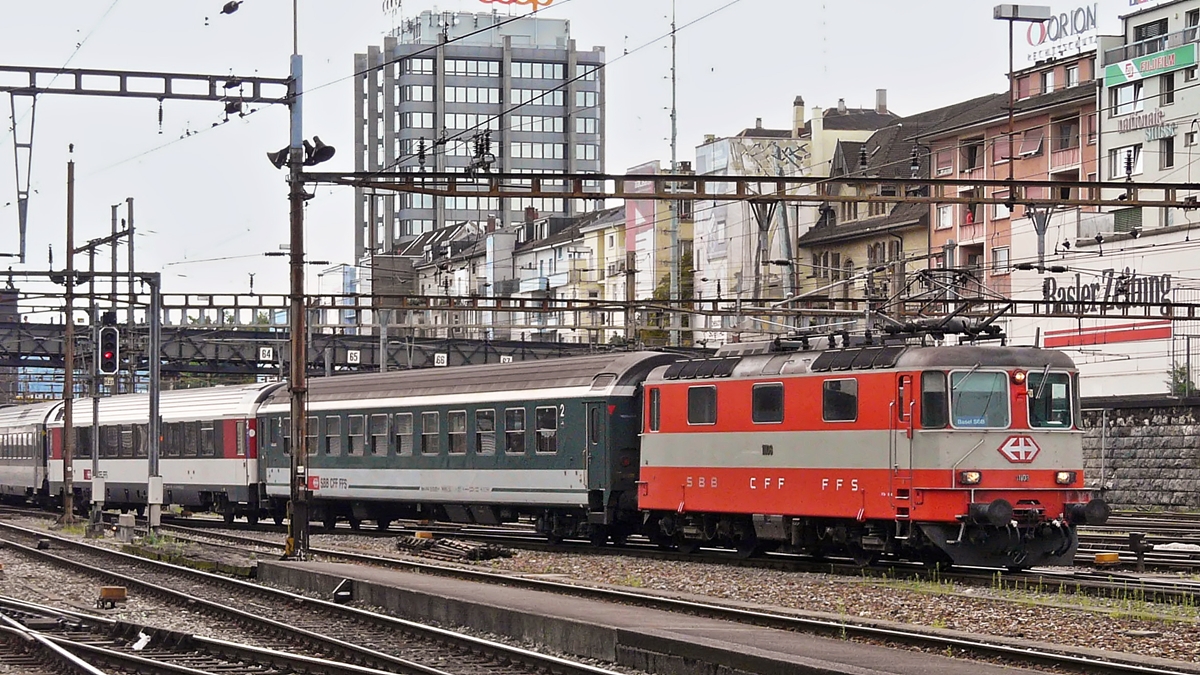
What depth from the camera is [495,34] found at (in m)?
157

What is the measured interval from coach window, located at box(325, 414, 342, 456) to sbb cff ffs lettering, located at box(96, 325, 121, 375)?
473 cm

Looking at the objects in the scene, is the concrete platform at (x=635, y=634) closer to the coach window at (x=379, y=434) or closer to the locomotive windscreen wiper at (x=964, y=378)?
the locomotive windscreen wiper at (x=964, y=378)

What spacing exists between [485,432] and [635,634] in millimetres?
17579

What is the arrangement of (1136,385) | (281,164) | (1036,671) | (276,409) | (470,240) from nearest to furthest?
(1036,671) < (281,164) < (276,409) < (1136,385) < (470,240)

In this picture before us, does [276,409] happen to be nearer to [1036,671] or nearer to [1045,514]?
[1045,514]

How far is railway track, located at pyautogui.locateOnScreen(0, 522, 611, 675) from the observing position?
606 inches

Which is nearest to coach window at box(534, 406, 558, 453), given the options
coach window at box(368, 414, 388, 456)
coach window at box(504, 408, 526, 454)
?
coach window at box(504, 408, 526, 454)

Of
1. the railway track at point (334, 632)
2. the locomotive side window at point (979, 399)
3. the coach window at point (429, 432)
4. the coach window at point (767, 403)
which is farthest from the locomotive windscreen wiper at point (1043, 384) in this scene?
the coach window at point (429, 432)

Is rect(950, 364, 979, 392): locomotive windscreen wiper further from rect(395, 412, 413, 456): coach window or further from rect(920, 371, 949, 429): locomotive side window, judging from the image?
rect(395, 412, 413, 456): coach window

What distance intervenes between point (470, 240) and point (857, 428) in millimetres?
111672

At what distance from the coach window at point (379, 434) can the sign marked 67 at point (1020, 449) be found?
632 inches

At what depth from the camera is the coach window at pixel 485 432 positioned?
105 ft

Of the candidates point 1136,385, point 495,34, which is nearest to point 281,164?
point 1136,385

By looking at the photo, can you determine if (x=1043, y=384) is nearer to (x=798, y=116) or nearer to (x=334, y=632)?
(x=334, y=632)
